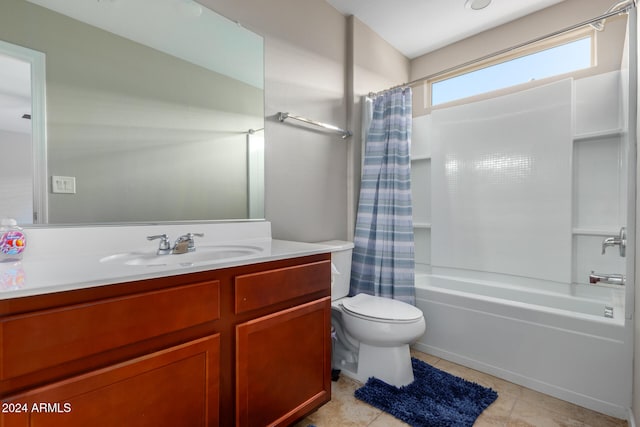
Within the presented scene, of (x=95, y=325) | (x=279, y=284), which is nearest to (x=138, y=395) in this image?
(x=95, y=325)

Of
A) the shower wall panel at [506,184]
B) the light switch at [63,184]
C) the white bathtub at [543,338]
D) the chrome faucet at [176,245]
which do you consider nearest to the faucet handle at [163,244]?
the chrome faucet at [176,245]

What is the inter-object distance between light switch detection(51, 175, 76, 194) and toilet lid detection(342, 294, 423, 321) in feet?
4.79

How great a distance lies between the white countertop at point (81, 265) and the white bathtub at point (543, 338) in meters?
1.19

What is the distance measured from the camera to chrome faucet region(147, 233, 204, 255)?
1.29 metres

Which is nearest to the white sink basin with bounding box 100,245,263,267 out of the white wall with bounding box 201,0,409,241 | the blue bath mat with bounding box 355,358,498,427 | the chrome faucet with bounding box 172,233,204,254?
the chrome faucet with bounding box 172,233,204,254

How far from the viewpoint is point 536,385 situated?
1.69 m

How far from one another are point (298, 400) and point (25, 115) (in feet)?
5.02

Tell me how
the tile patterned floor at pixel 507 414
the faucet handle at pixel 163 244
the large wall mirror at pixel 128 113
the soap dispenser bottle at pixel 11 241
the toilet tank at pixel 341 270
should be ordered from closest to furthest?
1. the soap dispenser bottle at pixel 11 241
2. the large wall mirror at pixel 128 113
3. the faucet handle at pixel 163 244
4. the tile patterned floor at pixel 507 414
5. the toilet tank at pixel 341 270

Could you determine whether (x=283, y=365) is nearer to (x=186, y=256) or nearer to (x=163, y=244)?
A: (x=186, y=256)

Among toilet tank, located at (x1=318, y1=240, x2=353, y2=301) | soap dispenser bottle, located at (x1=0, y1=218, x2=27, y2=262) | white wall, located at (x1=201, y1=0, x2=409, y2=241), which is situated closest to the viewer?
soap dispenser bottle, located at (x1=0, y1=218, x2=27, y2=262)

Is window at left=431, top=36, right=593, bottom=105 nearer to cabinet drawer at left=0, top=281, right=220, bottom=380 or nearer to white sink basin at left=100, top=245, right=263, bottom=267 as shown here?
white sink basin at left=100, top=245, right=263, bottom=267

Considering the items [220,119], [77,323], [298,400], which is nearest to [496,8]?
[220,119]

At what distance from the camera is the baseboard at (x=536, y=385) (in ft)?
4.89

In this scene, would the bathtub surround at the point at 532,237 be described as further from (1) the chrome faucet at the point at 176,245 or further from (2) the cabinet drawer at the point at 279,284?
(1) the chrome faucet at the point at 176,245
